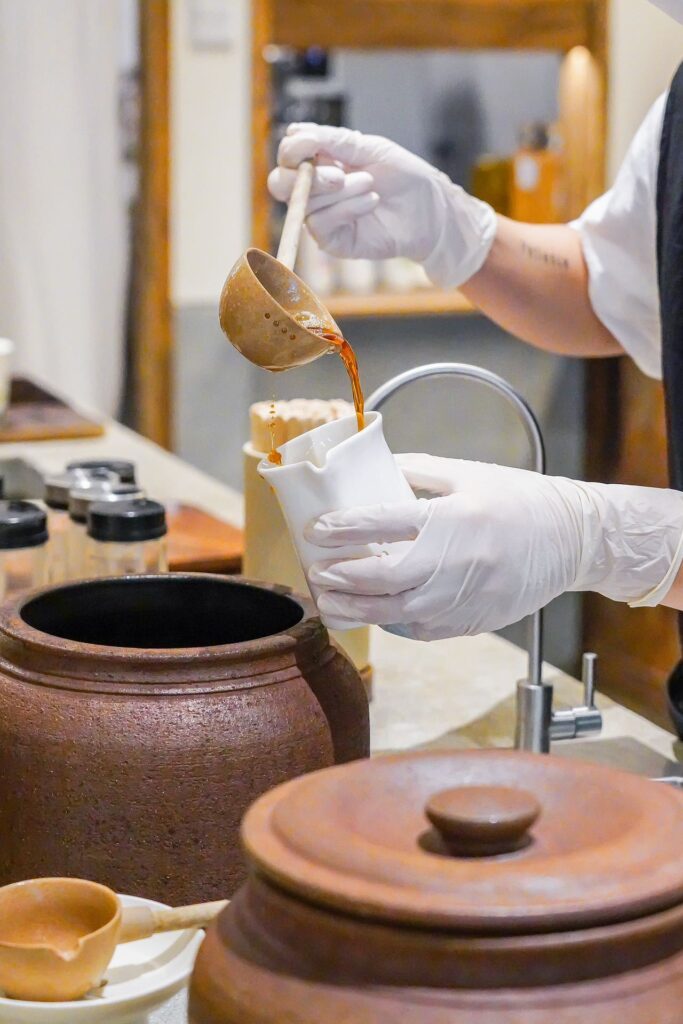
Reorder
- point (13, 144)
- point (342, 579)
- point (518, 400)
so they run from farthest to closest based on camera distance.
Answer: point (13, 144) → point (518, 400) → point (342, 579)

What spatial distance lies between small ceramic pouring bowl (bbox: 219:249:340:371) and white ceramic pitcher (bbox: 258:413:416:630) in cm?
6

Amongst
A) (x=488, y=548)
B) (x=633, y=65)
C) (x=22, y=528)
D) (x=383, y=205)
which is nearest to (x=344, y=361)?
Result: (x=488, y=548)

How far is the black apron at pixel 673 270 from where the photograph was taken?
1.50m

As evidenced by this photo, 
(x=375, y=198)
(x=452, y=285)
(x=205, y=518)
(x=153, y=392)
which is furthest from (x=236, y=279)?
(x=153, y=392)

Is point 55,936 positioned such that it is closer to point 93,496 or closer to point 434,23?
point 93,496

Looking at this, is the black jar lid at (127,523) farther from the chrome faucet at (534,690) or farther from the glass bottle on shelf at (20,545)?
the chrome faucet at (534,690)

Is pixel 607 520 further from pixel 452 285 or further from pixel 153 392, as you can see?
pixel 153 392

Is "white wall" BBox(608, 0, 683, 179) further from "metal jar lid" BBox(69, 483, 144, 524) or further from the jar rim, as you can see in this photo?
the jar rim

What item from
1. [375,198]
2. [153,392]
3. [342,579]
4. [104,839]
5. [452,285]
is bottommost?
[153,392]

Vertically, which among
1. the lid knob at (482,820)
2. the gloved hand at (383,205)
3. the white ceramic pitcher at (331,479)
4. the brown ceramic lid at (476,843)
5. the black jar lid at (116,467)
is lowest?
the black jar lid at (116,467)

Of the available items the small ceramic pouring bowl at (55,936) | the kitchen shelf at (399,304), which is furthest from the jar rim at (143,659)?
the kitchen shelf at (399,304)

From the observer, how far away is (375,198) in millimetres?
1589

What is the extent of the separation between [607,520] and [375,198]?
647 millimetres

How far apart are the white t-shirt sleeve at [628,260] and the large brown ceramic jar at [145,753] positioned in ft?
3.42
